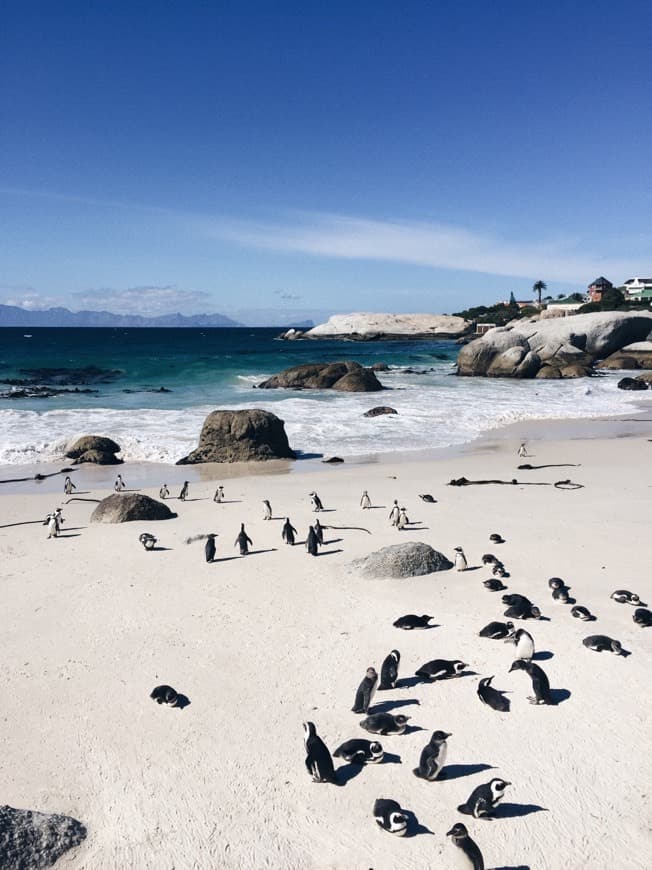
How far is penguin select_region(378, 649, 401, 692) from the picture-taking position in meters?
7.05

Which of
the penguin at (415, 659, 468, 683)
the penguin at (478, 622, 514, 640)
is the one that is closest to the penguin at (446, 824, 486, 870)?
the penguin at (415, 659, 468, 683)

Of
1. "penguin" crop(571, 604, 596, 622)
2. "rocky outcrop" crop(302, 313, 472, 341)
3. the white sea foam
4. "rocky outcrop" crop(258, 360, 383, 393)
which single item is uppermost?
"rocky outcrop" crop(302, 313, 472, 341)

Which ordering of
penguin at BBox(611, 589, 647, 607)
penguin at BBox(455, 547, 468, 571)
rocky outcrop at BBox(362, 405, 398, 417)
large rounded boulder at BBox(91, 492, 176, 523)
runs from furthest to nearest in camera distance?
1. rocky outcrop at BBox(362, 405, 398, 417)
2. large rounded boulder at BBox(91, 492, 176, 523)
3. penguin at BBox(455, 547, 468, 571)
4. penguin at BBox(611, 589, 647, 607)

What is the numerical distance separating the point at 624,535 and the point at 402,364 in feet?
185

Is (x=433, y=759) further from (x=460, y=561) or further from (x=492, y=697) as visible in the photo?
(x=460, y=561)

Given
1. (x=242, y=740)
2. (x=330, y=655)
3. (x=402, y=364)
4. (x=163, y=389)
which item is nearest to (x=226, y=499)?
(x=330, y=655)

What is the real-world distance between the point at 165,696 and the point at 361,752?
7.26ft

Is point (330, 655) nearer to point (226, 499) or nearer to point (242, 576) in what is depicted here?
point (242, 576)

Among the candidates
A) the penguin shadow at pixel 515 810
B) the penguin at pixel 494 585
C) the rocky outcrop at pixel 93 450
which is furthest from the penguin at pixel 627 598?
the rocky outcrop at pixel 93 450

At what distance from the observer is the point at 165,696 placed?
6.85m

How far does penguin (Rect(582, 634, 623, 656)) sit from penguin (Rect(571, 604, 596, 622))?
716 millimetres

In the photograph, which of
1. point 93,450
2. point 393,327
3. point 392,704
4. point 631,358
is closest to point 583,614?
point 392,704

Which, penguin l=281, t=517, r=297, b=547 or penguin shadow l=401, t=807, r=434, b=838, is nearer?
penguin shadow l=401, t=807, r=434, b=838

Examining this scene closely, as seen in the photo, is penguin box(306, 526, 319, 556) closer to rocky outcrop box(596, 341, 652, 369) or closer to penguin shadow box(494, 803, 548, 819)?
penguin shadow box(494, 803, 548, 819)
